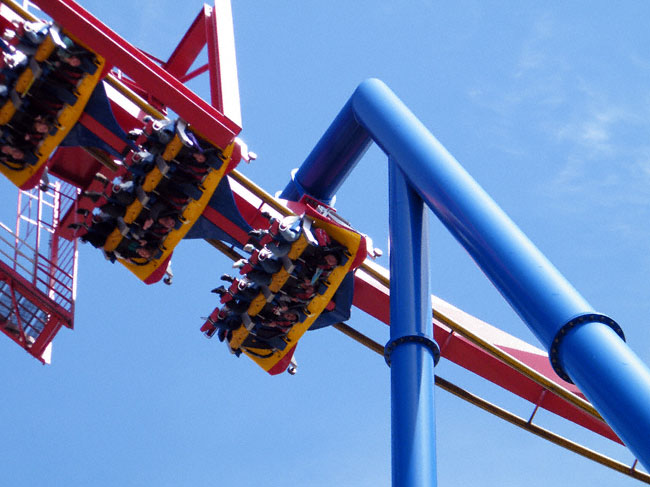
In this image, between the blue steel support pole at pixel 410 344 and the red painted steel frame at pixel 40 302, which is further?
the red painted steel frame at pixel 40 302

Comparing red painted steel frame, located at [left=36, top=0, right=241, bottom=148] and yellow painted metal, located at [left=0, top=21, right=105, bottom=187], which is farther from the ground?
red painted steel frame, located at [left=36, top=0, right=241, bottom=148]

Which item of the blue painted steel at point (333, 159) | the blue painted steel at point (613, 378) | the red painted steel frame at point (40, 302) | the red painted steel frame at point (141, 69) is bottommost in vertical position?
the blue painted steel at point (613, 378)

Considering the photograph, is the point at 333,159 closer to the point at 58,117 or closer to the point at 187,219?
the point at 187,219

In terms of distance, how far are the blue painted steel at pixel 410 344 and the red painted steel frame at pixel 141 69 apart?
133cm

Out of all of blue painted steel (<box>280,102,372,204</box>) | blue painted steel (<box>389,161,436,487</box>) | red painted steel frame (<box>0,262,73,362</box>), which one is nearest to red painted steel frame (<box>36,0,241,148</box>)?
blue painted steel (<box>280,102,372,204</box>)

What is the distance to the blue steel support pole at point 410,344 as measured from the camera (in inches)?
251

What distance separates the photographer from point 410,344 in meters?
7.06

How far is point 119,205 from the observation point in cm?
848

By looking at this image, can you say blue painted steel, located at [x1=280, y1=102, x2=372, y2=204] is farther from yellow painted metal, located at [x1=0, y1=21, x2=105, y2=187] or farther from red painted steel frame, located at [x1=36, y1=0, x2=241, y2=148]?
yellow painted metal, located at [x1=0, y1=21, x2=105, y2=187]

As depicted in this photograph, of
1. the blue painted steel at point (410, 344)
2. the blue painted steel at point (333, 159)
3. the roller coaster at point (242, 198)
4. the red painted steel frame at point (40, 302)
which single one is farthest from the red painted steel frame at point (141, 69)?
the red painted steel frame at point (40, 302)

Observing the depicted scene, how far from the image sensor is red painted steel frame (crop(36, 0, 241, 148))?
7.92 metres

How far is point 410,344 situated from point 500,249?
44.9 inches

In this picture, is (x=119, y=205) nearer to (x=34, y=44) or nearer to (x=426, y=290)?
(x=34, y=44)

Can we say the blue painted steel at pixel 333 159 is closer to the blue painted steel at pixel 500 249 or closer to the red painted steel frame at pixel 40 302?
the blue painted steel at pixel 500 249
